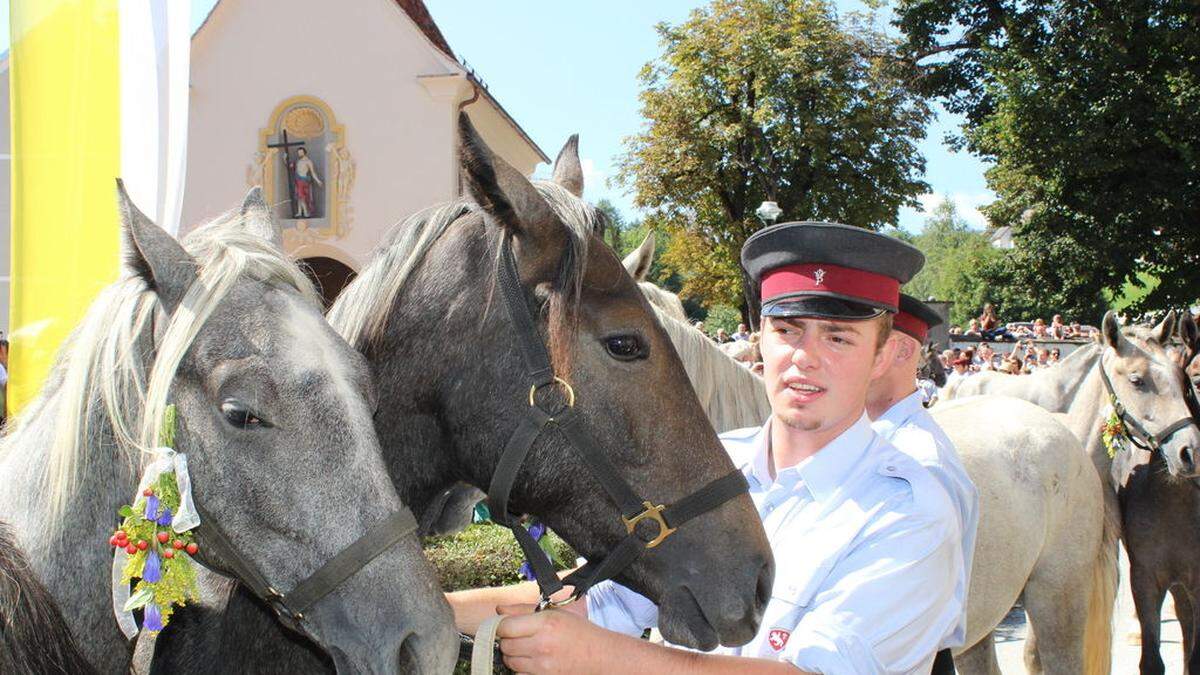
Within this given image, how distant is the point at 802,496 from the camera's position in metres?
2.38

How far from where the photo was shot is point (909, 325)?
154 inches

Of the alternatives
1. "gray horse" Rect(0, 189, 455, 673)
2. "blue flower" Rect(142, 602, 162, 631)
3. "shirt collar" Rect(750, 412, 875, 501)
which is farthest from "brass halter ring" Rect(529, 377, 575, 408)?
"blue flower" Rect(142, 602, 162, 631)

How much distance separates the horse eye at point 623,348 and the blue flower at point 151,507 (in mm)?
1037

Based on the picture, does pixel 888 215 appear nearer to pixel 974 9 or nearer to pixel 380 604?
pixel 974 9

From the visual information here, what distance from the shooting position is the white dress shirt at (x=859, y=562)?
1.99 metres

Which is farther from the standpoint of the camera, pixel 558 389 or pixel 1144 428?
pixel 1144 428

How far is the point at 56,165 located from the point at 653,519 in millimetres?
2624

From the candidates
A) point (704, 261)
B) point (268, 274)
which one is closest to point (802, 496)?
point (268, 274)

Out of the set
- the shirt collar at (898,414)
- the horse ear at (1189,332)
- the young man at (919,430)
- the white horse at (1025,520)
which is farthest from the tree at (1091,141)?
the shirt collar at (898,414)

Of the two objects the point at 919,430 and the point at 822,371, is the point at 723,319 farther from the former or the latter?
the point at 822,371

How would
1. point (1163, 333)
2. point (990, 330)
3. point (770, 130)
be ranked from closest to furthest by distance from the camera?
point (1163, 333) < point (990, 330) < point (770, 130)

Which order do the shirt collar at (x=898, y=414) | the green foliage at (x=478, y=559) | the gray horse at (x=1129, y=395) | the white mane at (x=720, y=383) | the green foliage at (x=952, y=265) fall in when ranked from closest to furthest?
1. the shirt collar at (x=898, y=414)
2. the white mane at (x=720, y=383)
3. the green foliage at (x=478, y=559)
4. the gray horse at (x=1129, y=395)
5. the green foliage at (x=952, y=265)

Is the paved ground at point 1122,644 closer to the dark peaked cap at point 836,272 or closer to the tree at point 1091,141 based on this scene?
the dark peaked cap at point 836,272

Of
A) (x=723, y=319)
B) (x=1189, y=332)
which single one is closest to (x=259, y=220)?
(x=1189, y=332)
